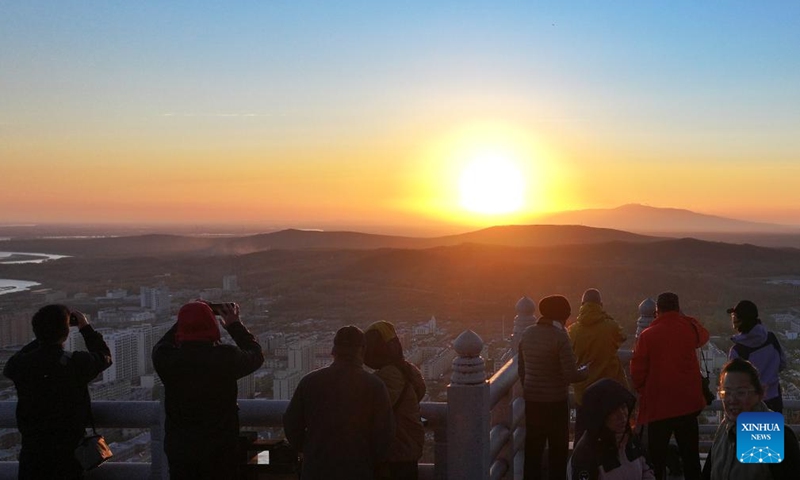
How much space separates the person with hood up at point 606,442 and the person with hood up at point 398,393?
1477 mm

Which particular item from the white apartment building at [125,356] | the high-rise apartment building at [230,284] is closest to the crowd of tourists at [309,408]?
the white apartment building at [125,356]

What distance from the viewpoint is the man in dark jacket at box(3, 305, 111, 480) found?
5266 mm

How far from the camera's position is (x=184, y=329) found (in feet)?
15.9

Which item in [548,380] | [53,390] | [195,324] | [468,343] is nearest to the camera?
[195,324]

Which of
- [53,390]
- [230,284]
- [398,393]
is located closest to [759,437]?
[398,393]

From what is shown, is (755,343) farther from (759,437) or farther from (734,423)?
(759,437)

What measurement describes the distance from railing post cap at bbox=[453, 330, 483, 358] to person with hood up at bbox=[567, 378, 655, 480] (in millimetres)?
1723

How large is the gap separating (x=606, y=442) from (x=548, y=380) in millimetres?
2971

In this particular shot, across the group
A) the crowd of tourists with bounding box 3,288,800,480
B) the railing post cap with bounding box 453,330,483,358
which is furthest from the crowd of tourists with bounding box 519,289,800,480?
the crowd of tourists with bounding box 3,288,800,480

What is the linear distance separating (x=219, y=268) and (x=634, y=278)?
845 inches

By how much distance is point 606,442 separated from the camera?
13.0 ft

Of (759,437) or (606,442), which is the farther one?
(606,442)

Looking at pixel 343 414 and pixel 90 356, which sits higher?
pixel 90 356

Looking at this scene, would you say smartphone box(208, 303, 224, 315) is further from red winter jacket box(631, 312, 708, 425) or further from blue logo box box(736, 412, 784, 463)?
red winter jacket box(631, 312, 708, 425)
